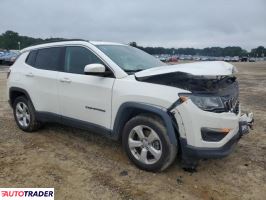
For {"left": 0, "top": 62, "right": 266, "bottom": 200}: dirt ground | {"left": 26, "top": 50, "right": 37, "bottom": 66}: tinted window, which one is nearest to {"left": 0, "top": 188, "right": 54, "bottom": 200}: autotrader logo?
{"left": 0, "top": 62, "right": 266, "bottom": 200}: dirt ground

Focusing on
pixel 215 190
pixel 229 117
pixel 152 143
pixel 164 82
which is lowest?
pixel 215 190

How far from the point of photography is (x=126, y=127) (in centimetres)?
471

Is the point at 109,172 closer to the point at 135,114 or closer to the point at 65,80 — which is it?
the point at 135,114

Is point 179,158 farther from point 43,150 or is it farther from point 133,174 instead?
point 43,150

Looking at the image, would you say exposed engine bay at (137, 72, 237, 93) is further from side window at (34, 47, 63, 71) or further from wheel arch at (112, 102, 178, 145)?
side window at (34, 47, 63, 71)

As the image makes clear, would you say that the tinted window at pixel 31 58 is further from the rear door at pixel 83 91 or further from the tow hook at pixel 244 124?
the tow hook at pixel 244 124

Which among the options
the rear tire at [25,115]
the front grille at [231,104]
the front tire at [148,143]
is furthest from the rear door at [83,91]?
the front grille at [231,104]

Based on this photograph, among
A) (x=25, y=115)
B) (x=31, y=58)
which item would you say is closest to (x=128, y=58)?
(x=31, y=58)

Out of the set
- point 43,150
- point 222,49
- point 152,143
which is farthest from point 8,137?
point 222,49

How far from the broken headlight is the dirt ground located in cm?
102

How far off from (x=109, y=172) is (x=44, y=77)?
7.38 ft

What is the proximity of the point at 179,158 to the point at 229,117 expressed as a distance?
1.20 meters

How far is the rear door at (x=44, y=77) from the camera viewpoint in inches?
228

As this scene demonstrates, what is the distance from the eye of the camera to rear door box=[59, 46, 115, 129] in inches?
194
